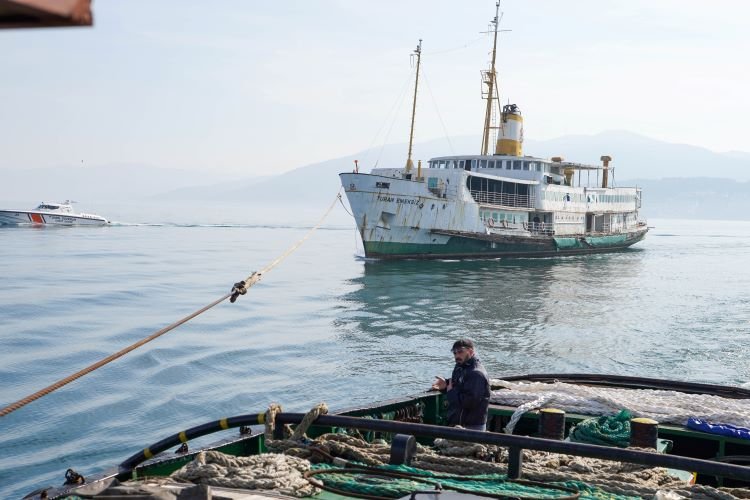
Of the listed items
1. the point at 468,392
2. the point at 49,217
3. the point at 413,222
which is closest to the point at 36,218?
the point at 49,217

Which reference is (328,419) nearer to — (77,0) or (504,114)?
(77,0)

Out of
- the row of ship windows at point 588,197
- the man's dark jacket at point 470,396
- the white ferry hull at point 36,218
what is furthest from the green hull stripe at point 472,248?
the white ferry hull at point 36,218

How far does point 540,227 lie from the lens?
53.8 metres

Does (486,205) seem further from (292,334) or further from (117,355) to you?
(117,355)

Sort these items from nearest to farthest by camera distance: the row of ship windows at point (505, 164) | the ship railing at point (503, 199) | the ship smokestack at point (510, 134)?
the ship railing at point (503, 199) → the row of ship windows at point (505, 164) → the ship smokestack at point (510, 134)

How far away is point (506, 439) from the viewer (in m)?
5.52

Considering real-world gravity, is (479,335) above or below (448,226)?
below

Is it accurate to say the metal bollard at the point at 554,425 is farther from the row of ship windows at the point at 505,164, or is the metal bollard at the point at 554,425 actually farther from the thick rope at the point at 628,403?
the row of ship windows at the point at 505,164

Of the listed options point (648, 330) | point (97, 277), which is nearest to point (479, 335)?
point (648, 330)

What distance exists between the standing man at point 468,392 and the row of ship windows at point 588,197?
1809 inches

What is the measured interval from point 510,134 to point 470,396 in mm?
50330

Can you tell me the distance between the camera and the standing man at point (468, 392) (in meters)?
8.20

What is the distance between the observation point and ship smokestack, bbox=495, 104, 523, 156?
56312 millimetres

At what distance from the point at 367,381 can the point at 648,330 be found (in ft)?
43.3
